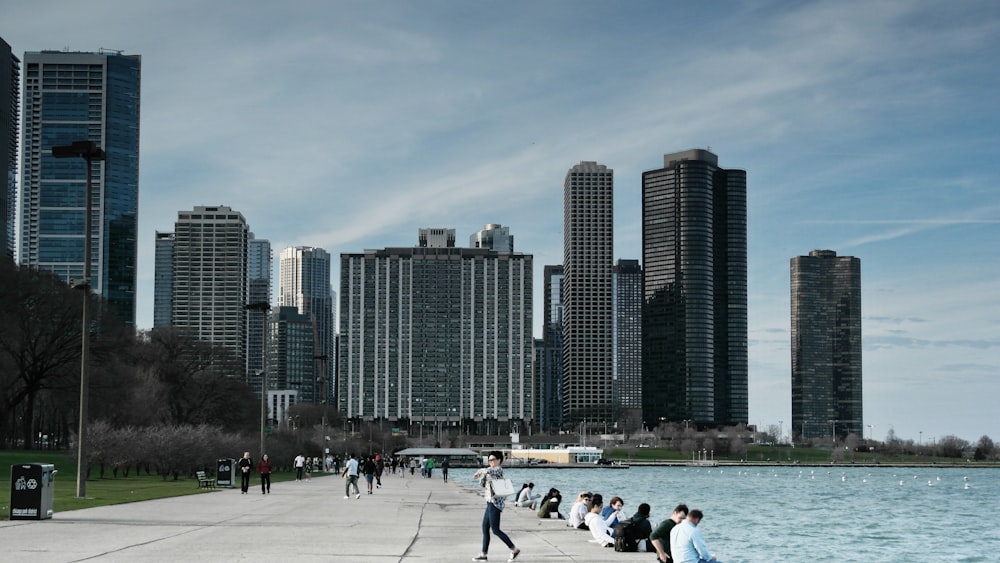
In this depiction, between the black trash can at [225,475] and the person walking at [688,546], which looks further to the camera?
the black trash can at [225,475]

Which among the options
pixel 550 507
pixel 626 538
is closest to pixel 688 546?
pixel 626 538

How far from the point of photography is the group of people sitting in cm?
2014

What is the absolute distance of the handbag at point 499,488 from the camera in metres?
22.2

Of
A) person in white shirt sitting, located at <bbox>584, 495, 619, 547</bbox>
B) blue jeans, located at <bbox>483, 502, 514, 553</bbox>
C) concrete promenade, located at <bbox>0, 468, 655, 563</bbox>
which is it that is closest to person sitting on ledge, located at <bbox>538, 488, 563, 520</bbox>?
concrete promenade, located at <bbox>0, 468, 655, 563</bbox>

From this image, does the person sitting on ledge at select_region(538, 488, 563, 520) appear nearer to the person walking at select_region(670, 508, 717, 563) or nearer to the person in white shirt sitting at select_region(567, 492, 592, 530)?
the person in white shirt sitting at select_region(567, 492, 592, 530)

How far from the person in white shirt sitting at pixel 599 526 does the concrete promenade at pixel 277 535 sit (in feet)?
1.38

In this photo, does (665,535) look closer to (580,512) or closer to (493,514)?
(493,514)

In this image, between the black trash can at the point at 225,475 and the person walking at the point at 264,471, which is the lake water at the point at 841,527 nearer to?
the black trash can at the point at 225,475

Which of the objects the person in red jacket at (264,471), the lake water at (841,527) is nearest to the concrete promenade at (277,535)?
the person in red jacket at (264,471)

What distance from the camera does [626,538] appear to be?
25031 mm

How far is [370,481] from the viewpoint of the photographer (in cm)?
5412

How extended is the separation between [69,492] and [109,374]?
43714 millimetres

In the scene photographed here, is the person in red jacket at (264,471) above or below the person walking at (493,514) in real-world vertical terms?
below

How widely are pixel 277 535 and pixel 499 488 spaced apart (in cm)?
662
